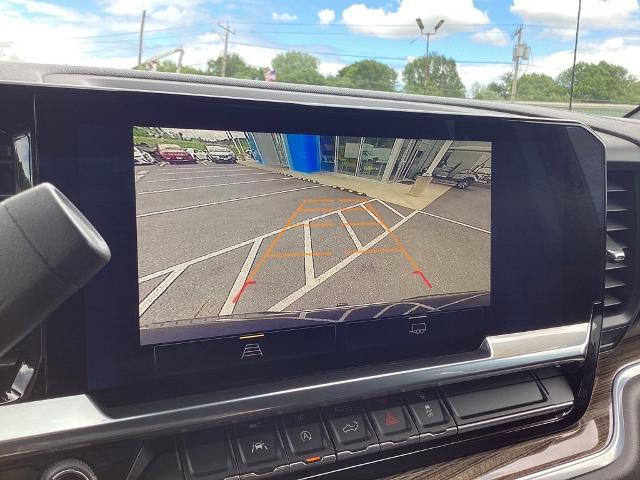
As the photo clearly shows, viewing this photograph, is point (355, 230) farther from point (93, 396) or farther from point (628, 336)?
point (628, 336)

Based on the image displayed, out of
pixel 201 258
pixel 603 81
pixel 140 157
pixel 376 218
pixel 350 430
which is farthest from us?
pixel 603 81

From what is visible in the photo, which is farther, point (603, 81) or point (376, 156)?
point (603, 81)

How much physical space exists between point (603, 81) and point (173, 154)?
805 cm

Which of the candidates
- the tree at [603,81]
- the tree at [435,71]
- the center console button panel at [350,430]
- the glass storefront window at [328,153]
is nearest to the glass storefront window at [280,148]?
the glass storefront window at [328,153]

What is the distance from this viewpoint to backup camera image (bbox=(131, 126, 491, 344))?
1.39 m

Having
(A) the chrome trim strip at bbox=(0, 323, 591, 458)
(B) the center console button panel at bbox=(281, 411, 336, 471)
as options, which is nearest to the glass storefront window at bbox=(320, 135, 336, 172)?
(A) the chrome trim strip at bbox=(0, 323, 591, 458)

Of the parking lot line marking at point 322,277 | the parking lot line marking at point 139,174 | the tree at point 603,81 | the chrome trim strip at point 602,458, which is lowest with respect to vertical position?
the chrome trim strip at point 602,458

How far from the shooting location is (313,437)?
58.9 inches

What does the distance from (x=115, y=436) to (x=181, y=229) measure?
1.78ft

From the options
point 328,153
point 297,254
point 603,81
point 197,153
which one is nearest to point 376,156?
point 328,153

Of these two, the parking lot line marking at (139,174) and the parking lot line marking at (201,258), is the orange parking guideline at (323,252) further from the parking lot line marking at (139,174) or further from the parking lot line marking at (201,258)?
the parking lot line marking at (139,174)

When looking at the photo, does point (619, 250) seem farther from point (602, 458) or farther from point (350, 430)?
point (350, 430)

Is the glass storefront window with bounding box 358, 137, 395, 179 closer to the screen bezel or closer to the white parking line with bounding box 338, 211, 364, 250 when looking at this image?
the screen bezel

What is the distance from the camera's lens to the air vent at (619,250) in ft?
7.03
